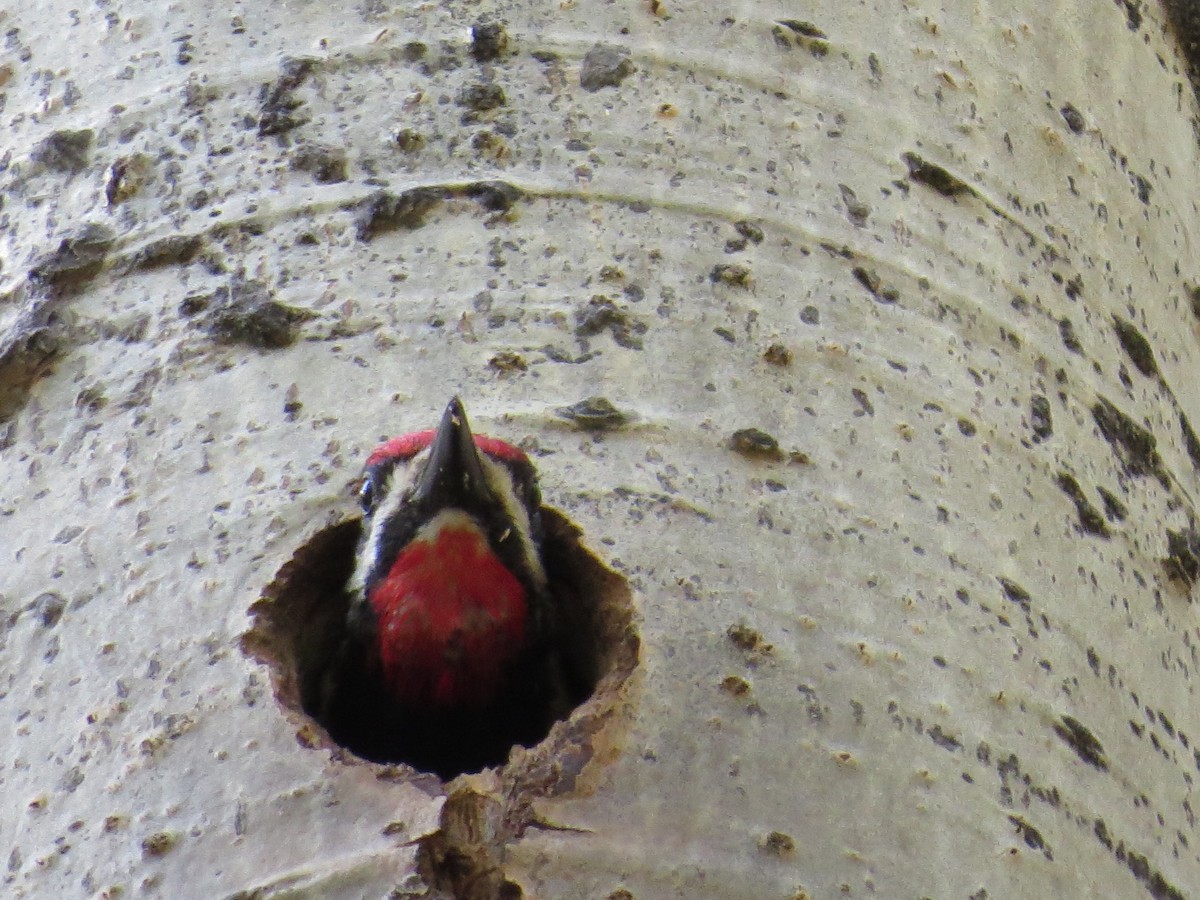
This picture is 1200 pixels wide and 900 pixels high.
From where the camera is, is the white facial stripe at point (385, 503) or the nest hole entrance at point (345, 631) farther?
the white facial stripe at point (385, 503)

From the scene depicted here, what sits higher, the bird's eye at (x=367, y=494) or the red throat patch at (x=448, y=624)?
the bird's eye at (x=367, y=494)

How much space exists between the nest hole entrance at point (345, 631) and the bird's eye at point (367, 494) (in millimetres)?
21

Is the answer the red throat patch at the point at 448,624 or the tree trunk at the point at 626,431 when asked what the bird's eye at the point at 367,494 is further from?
the red throat patch at the point at 448,624

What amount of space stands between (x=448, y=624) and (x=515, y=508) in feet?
0.87

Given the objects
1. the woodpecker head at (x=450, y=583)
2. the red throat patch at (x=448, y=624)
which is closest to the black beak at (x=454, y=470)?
the woodpecker head at (x=450, y=583)

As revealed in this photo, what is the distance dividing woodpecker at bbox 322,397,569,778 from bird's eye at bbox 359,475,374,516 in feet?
0.93

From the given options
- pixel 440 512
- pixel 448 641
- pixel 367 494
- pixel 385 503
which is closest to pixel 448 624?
pixel 448 641

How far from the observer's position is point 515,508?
1812 mm

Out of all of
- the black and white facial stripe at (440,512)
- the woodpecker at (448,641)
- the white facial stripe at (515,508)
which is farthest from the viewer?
the woodpecker at (448,641)

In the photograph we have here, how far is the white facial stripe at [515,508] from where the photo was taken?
167 cm

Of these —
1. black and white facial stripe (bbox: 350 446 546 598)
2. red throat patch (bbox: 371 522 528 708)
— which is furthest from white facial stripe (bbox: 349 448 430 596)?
red throat patch (bbox: 371 522 528 708)

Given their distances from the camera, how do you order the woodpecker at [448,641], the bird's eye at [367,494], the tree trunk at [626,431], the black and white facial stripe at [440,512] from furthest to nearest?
1. the woodpecker at [448,641]
2. the black and white facial stripe at [440,512]
3. the bird's eye at [367,494]
4. the tree trunk at [626,431]

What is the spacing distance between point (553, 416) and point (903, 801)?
42 centimetres

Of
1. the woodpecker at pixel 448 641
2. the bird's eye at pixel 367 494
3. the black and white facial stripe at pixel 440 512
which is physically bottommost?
the woodpecker at pixel 448 641
